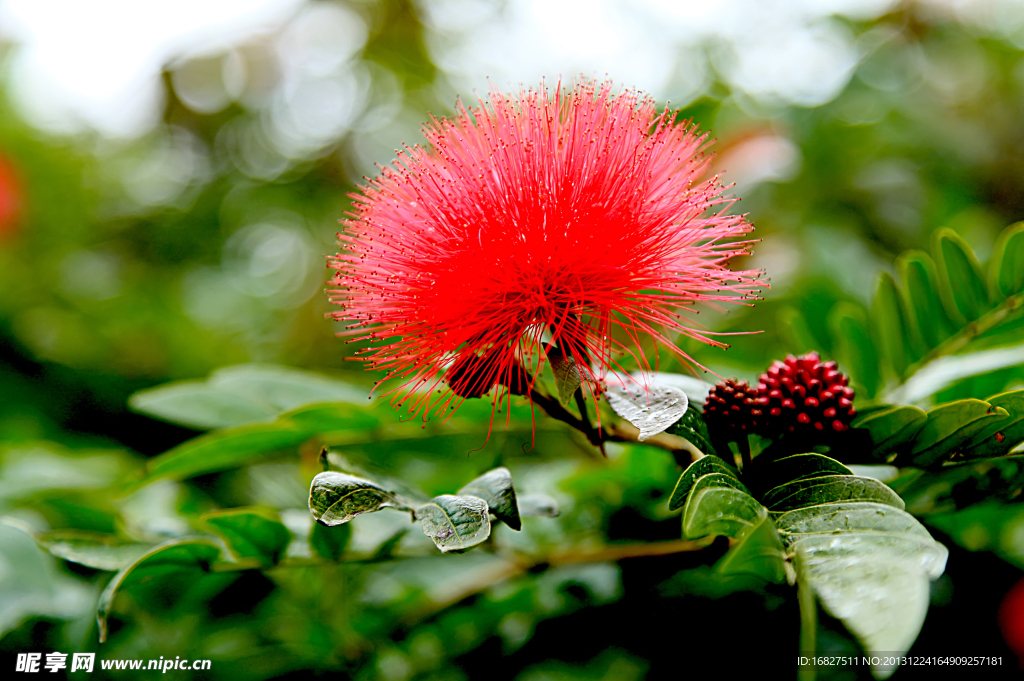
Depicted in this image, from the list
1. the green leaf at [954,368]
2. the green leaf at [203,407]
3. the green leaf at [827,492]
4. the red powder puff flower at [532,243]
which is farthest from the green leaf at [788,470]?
the green leaf at [203,407]

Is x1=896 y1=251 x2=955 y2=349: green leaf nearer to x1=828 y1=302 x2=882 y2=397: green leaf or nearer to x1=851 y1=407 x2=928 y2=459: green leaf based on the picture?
x1=828 y1=302 x2=882 y2=397: green leaf

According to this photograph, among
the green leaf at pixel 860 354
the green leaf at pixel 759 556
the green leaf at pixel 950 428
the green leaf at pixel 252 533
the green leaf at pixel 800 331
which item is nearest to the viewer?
the green leaf at pixel 759 556

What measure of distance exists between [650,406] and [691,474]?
0.49 feet

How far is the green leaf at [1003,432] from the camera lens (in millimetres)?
931

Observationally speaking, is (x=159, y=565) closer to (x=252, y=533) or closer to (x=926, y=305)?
(x=252, y=533)

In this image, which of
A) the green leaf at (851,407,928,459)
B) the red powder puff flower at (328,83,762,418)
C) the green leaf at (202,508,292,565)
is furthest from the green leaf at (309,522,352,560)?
the green leaf at (851,407,928,459)

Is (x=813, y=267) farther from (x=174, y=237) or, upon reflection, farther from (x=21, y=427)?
(x=174, y=237)

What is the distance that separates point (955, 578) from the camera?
1.51 m

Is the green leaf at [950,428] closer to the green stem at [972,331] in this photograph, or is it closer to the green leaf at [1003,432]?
the green leaf at [1003,432]

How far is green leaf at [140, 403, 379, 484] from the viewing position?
4.22 ft

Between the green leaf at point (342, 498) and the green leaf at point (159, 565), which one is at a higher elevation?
the green leaf at point (159, 565)

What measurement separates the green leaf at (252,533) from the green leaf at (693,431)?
2.28ft

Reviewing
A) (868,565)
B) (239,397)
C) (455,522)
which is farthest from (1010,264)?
(239,397)

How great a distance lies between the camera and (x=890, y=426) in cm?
100
